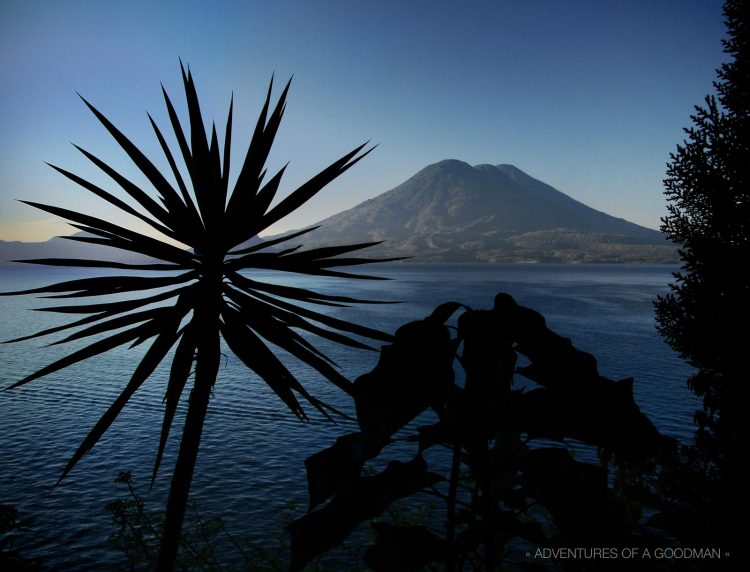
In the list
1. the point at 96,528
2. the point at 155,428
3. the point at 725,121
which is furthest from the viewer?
the point at 155,428

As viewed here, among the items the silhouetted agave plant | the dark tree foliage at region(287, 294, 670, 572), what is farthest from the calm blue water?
the dark tree foliage at region(287, 294, 670, 572)

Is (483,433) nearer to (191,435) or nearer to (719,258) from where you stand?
(191,435)

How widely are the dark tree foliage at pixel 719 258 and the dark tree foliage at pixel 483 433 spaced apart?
8.41 meters

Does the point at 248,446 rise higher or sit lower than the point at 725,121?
lower

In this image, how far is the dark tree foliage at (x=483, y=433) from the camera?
4.91 ft

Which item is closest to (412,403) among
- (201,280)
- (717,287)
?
(201,280)

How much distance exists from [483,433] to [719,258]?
34.0 feet

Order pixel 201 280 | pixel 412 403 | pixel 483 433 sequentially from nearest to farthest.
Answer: pixel 412 403
pixel 483 433
pixel 201 280

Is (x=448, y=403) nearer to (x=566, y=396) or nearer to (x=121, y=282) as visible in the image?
(x=566, y=396)

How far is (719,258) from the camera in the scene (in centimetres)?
1005

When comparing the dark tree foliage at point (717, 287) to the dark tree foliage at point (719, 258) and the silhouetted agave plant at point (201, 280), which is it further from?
the silhouetted agave plant at point (201, 280)

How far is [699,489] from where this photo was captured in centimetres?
859

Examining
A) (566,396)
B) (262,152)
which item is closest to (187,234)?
(262,152)

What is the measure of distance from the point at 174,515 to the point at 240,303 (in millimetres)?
1419
